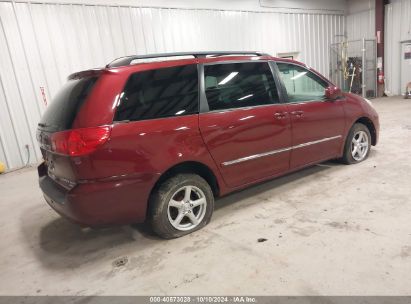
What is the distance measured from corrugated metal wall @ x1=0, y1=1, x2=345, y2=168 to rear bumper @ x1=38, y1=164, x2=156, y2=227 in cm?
434

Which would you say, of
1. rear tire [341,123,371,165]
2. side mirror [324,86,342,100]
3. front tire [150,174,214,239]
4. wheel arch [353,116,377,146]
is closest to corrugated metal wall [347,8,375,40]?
wheel arch [353,116,377,146]

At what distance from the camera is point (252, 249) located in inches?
94.4

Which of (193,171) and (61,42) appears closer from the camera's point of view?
(193,171)

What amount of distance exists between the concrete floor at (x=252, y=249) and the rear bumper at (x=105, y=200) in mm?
371

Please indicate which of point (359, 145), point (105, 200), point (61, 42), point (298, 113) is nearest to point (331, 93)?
point (298, 113)

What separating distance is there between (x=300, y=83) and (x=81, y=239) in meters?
2.80

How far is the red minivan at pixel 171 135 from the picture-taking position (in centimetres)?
224

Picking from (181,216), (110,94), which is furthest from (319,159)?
(110,94)

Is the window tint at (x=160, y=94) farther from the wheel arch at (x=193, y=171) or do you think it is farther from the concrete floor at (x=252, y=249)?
the concrete floor at (x=252, y=249)

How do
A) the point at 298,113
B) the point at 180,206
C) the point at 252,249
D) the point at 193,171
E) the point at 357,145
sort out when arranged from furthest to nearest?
the point at 357,145
the point at 298,113
the point at 193,171
the point at 180,206
the point at 252,249

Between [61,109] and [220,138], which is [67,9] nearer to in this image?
[61,109]

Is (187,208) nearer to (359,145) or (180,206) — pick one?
(180,206)

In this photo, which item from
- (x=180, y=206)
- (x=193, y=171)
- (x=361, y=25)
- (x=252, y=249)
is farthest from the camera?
(x=361, y=25)

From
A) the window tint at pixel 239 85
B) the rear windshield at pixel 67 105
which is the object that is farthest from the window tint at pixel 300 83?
the rear windshield at pixel 67 105
